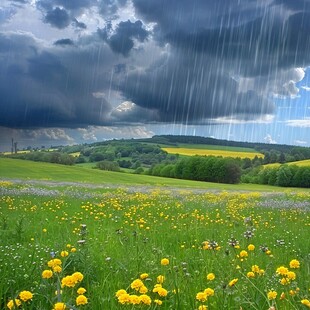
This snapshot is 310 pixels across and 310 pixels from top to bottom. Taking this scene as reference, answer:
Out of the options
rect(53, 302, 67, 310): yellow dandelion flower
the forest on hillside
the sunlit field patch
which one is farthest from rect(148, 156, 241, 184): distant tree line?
rect(53, 302, 67, 310): yellow dandelion flower

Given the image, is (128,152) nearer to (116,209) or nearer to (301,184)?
(301,184)

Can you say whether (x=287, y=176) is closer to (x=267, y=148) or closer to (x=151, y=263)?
(x=267, y=148)

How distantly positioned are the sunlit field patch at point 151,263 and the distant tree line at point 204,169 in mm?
66913

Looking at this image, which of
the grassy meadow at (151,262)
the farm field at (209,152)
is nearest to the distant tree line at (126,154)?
the farm field at (209,152)

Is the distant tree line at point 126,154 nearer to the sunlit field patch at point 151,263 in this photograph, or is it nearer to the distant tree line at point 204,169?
the distant tree line at point 204,169

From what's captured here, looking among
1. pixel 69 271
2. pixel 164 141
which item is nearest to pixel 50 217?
pixel 69 271

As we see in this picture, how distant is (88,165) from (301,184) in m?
43.2

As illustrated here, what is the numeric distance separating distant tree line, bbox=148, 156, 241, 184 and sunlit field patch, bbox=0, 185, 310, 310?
66913mm

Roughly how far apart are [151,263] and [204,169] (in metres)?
79.4

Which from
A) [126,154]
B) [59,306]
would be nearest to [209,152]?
[126,154]

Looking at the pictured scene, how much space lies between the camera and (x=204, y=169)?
8319cm

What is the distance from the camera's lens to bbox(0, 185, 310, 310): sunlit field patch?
10.1ft

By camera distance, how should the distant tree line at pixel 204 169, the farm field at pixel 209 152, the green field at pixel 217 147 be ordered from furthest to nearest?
1. the green field at pixel 217 147
2. the farm field at pixel 209 152
3. the distant tree line at pixel 204 169

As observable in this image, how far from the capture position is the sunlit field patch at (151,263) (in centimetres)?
308
